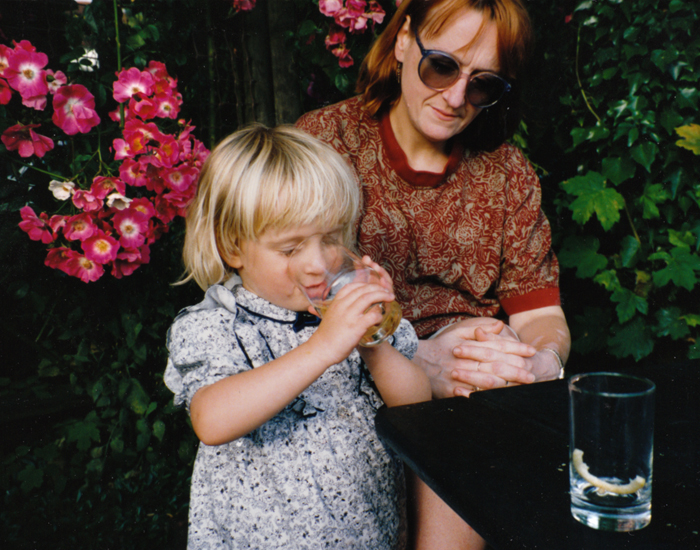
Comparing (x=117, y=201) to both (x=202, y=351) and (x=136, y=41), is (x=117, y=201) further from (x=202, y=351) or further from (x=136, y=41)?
(x=202, y=351)

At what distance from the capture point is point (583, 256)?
258 cm

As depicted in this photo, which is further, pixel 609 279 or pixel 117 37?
pixel 609 279

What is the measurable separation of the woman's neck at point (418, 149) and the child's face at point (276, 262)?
2.25ft

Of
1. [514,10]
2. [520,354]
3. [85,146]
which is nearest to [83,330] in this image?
[85,146]

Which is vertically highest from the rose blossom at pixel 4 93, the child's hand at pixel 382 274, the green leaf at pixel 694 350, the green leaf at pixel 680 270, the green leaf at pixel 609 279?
the rose blossom at pixel 4 93

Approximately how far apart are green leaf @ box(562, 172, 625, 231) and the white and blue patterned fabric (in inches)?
61.8

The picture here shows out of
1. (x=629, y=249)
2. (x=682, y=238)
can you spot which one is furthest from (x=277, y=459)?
(x=682, y=238)

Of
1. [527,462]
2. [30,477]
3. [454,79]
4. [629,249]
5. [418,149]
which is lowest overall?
[30,477]

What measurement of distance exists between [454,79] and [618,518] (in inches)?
55.7

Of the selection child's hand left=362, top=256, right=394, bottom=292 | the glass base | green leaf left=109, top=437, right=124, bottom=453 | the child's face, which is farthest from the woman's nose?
green leaf left=109, top=437, right=124, bottom=453

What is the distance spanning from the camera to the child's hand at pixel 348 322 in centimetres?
104

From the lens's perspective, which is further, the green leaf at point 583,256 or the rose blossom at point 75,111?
the green leaf at point 583,256

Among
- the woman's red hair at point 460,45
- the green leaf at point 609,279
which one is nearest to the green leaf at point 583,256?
the green leaf at point 609,279

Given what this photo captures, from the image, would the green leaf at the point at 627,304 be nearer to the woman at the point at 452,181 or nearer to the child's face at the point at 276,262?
the woman at the point at 452,181
